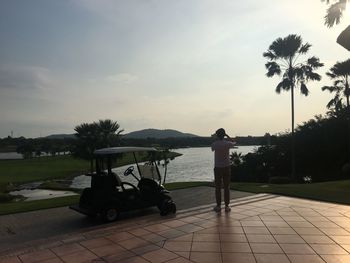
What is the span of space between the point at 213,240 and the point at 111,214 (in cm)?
258

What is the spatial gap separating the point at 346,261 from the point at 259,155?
29.8 meters

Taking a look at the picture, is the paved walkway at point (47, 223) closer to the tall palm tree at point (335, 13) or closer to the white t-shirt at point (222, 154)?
the white t-shirt at point (222, 154)

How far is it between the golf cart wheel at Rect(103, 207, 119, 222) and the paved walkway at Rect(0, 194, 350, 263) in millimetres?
266

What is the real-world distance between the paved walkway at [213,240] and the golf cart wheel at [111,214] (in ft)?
0.87

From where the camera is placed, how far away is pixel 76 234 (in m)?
6.73

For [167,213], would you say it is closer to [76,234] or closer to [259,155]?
[76,234]

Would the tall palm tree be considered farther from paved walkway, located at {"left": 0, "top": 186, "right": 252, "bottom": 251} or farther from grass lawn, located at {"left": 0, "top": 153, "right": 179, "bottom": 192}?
grass lawn, located at {"left": 0, "top": 153, "right": 179, "bottom": 192}

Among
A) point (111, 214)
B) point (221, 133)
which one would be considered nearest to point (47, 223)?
point (111, 214)

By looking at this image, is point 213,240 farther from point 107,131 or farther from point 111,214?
point 107,131

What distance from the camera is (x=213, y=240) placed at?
607 cm

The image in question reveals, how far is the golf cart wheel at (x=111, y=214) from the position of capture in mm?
7645

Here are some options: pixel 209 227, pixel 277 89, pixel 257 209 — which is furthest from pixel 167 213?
pixel 277 89

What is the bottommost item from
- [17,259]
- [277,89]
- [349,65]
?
[17,259]

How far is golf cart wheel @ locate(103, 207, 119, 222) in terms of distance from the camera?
7.64m
